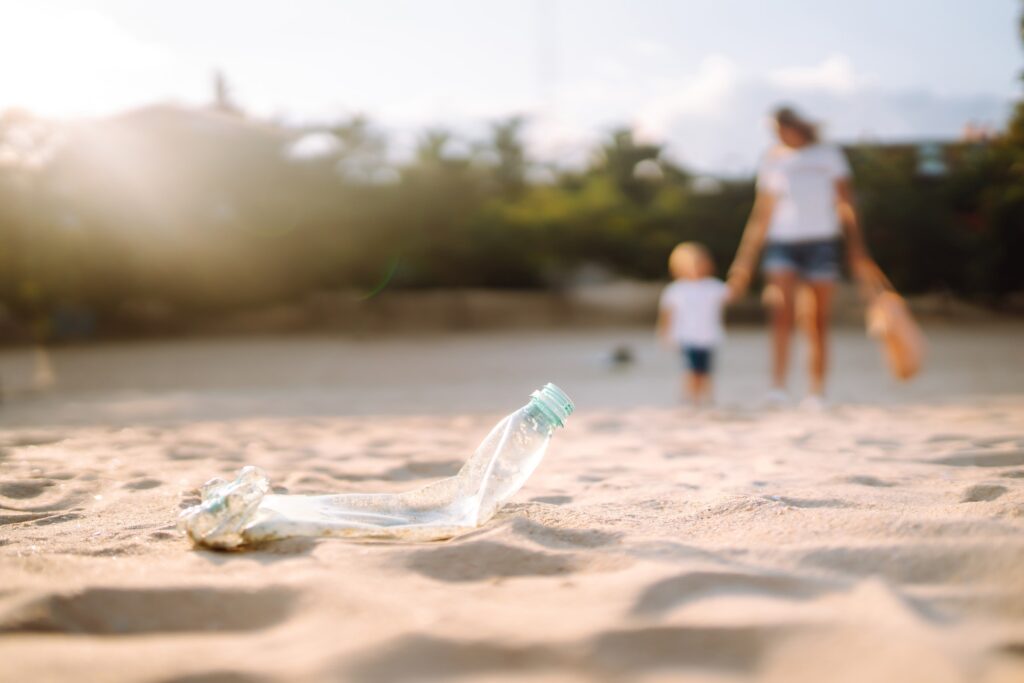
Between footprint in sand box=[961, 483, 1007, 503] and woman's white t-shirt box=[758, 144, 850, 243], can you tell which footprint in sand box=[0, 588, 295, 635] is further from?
woman's white t-shirt box=[758, 144, 850, 243]

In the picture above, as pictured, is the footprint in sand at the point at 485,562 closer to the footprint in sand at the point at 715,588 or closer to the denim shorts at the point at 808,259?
the footprint in sand at the point at 715,588

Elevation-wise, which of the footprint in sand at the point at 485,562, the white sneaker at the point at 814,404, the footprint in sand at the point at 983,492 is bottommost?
the white sneaker at the point at 814,404

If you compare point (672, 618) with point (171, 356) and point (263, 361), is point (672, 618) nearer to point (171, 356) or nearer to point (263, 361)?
point (263, 361)

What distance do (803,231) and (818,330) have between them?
58 cm

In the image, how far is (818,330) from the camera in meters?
4.65

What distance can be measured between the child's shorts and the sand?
2.33 meters

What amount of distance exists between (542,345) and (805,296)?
19.4ft

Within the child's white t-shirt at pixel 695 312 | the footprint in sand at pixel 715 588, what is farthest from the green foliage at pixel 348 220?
the footprint in sand at pixel 715 588

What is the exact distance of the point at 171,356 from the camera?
31.2 ft

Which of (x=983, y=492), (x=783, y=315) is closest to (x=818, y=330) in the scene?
(x=783, y=315)

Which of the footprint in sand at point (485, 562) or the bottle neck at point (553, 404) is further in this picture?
the bottle neck at point (553, 404)

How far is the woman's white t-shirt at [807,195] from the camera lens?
4750mm

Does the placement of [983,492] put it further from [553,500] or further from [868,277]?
[868,277]

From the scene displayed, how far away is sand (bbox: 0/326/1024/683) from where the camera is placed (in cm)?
106
